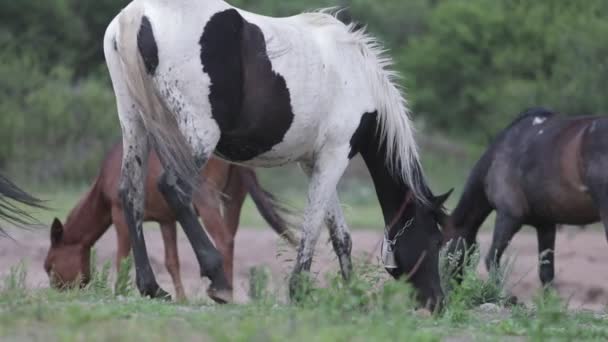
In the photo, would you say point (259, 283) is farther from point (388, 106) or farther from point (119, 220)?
point (119, 220)

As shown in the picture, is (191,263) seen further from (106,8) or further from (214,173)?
(106,8)

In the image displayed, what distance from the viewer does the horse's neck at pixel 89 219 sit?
9.18m

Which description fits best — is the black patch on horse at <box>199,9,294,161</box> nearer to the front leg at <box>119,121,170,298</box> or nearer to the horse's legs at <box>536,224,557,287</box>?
the front leg at <box>119,121,170,298</box>

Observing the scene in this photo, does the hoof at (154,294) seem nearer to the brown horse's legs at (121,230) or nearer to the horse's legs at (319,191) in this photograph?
the horse's legs at (319,191)

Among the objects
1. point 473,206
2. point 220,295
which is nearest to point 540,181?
point 473,206

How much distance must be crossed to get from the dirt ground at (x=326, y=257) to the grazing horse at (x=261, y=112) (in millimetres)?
3804

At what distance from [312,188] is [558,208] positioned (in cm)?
311

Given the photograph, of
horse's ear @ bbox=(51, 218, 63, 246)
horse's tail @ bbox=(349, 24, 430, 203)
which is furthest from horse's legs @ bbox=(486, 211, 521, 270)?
horse's ear @ bbox=(51, 218, 63, 246)

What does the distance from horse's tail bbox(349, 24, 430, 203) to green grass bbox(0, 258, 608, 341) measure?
99 centimetres

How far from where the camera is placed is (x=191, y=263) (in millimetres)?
13539

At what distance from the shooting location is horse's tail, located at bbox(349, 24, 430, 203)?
720cm

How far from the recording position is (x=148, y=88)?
6.27m

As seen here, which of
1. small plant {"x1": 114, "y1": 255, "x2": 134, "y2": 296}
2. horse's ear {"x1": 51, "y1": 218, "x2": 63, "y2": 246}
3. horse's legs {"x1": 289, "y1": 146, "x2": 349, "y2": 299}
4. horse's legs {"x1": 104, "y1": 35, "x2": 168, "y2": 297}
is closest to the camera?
horse's legs {"x1": 104, "y1": 35, "x2": 168, "y2": 297}

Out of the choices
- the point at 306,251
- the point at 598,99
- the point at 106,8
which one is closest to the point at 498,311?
the point at 306,251
